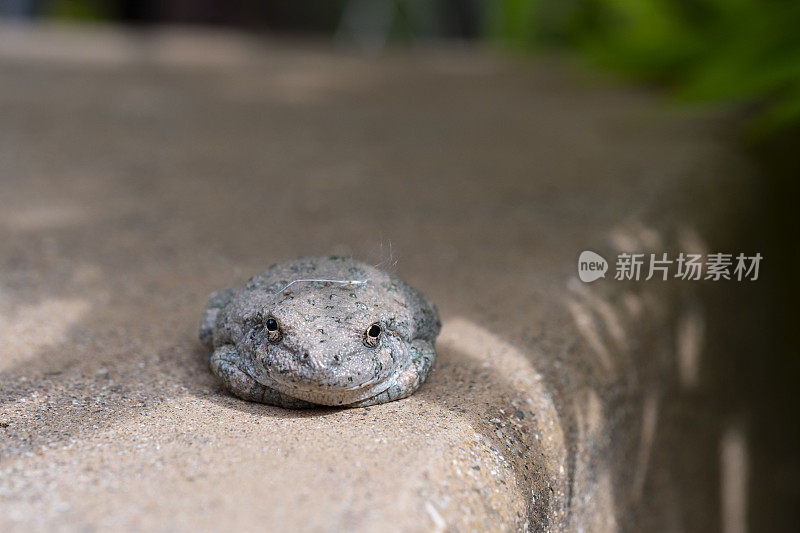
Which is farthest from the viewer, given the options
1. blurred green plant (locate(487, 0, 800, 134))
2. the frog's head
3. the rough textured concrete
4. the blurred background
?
blurred green plant (locate(487, 0, 800, 134))

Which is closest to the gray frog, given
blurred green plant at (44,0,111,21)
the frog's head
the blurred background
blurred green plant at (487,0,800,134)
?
the frog's head

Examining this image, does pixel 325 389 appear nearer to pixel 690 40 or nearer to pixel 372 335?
pixel 372 335

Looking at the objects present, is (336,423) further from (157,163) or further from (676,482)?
(157,163)

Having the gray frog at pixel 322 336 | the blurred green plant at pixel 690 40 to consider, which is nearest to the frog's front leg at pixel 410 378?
the gray frog at pixel 322 336

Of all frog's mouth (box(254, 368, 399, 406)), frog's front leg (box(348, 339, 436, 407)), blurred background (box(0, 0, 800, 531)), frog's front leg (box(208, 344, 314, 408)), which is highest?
blurred background (box(0, 0, 800, 531))

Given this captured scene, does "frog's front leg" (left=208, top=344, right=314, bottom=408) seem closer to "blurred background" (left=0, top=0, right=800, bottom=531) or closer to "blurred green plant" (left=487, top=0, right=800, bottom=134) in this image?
"blurred background" (left=0, top=0, right=800, bottom=531)

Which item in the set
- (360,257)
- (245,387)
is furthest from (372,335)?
(360,257)

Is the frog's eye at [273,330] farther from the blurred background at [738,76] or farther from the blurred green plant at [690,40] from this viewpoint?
the blurred green plant at [690,40]

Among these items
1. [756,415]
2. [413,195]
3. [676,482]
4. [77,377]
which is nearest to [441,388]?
[77,377]
